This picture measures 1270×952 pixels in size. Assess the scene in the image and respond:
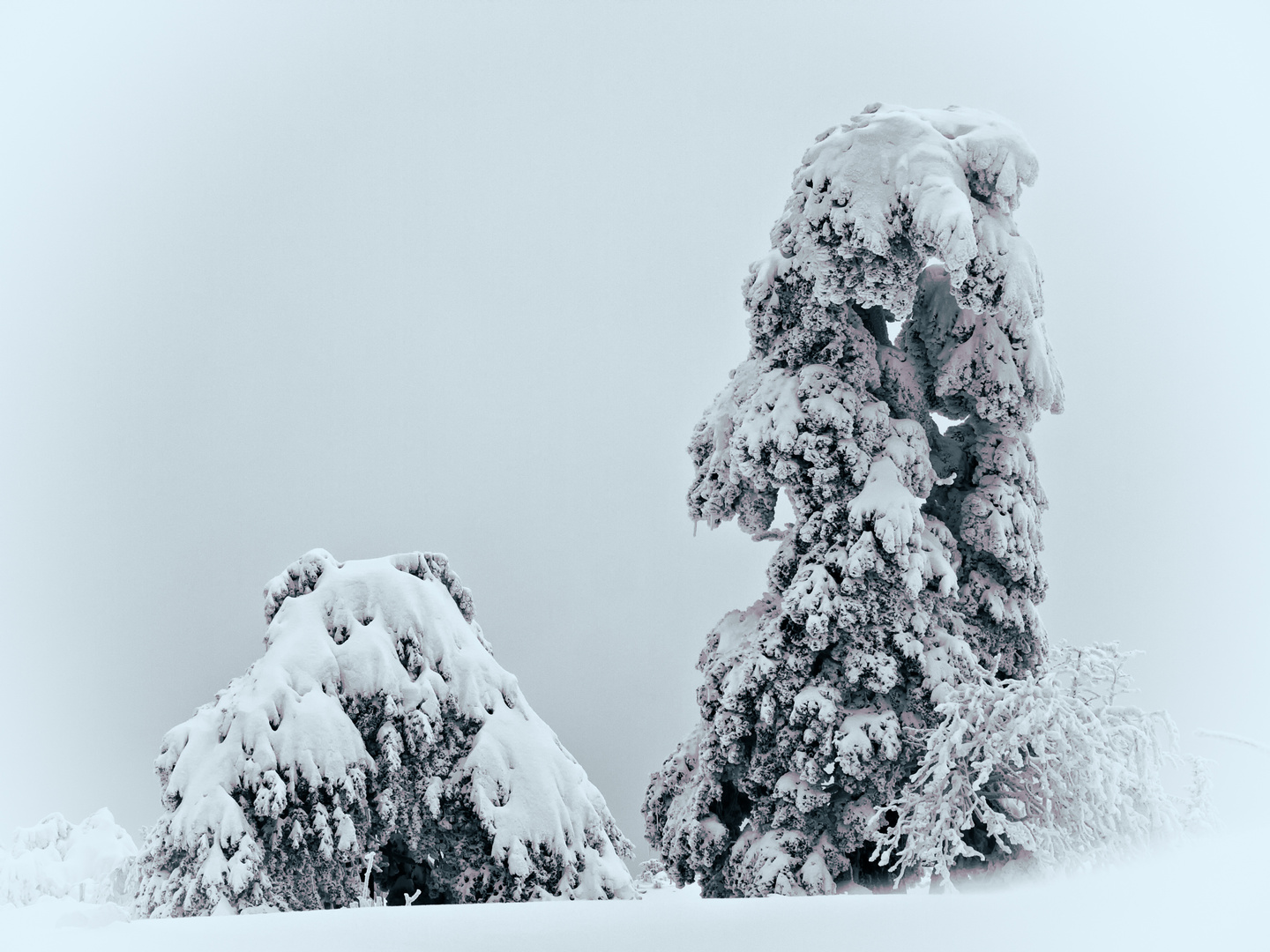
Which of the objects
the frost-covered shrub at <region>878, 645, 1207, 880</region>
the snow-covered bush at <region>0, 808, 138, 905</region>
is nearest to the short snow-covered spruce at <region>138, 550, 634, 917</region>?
the frost-covered shrub at <region>878, 645, 1207, 880</region>

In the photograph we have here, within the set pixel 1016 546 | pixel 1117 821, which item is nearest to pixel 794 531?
pixel 1016 546

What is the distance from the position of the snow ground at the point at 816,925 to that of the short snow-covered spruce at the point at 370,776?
5604 millimetres

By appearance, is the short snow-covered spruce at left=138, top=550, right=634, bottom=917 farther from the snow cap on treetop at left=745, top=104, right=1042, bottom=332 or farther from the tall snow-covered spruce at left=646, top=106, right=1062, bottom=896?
the snow cap on treetop at left=745, top=104, right=1042, bottom=332

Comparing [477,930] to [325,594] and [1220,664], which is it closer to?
[325,594]

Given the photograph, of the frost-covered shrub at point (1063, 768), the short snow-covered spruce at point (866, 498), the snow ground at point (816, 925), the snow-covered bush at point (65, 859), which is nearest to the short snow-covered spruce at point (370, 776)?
the short snow-covered spruce at point (866, 498)

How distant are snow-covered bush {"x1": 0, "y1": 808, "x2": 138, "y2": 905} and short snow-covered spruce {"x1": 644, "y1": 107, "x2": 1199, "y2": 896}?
11.0 m

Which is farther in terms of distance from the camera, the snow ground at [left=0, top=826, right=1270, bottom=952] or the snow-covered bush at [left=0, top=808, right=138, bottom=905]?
the snow-covered bush at [left=0, top=808, right=138, bottom=905]

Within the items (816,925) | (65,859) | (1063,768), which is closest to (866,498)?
(1063,768)

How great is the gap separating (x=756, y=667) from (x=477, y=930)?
578 centimetres

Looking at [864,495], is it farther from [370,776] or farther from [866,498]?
[370,776]

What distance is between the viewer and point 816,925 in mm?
5309

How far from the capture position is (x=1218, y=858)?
18.6 ft

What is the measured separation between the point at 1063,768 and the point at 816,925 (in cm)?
232

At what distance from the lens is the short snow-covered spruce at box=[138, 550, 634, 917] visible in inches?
442
